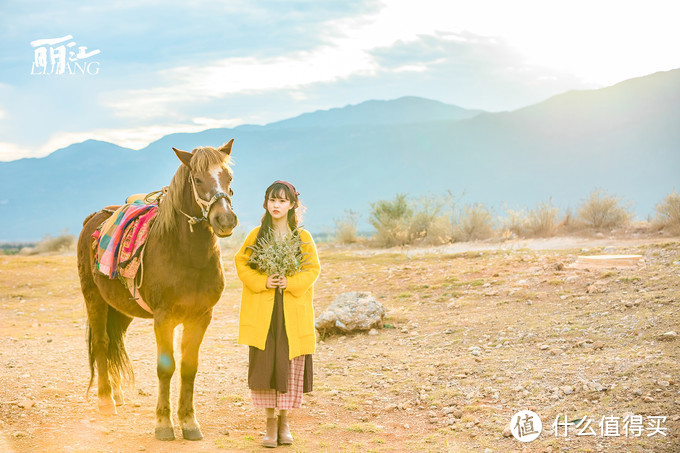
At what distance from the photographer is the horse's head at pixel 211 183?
4.53m

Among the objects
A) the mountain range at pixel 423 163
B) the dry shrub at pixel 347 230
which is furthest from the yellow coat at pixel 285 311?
the mountain range at pixel 423 163

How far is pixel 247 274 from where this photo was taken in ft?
16.2

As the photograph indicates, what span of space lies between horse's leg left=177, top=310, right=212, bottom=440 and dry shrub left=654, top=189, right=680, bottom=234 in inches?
505

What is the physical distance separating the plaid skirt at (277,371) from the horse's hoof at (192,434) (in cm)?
64

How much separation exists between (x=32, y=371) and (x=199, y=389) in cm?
229

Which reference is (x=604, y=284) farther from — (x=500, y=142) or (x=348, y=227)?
(x=500, y=142)

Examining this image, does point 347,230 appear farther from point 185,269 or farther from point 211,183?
point 211,183

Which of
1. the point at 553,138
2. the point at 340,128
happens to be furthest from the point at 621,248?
the point at 340,128

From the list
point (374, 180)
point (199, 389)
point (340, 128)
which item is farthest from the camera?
point (340, 128)

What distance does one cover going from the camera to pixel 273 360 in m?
4.85

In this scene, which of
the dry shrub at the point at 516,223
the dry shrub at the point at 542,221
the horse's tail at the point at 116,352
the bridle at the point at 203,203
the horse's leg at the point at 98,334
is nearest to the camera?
the bridle at the point at 203,203

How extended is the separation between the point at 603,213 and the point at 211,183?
565 inches

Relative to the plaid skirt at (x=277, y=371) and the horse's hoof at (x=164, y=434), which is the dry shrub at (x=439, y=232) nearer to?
the plaid skirt at (x=277, y=371)

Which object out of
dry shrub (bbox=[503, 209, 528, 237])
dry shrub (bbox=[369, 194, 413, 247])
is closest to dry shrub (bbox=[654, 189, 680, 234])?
dry shrub (bbox=[503, 209, 528, 237])
